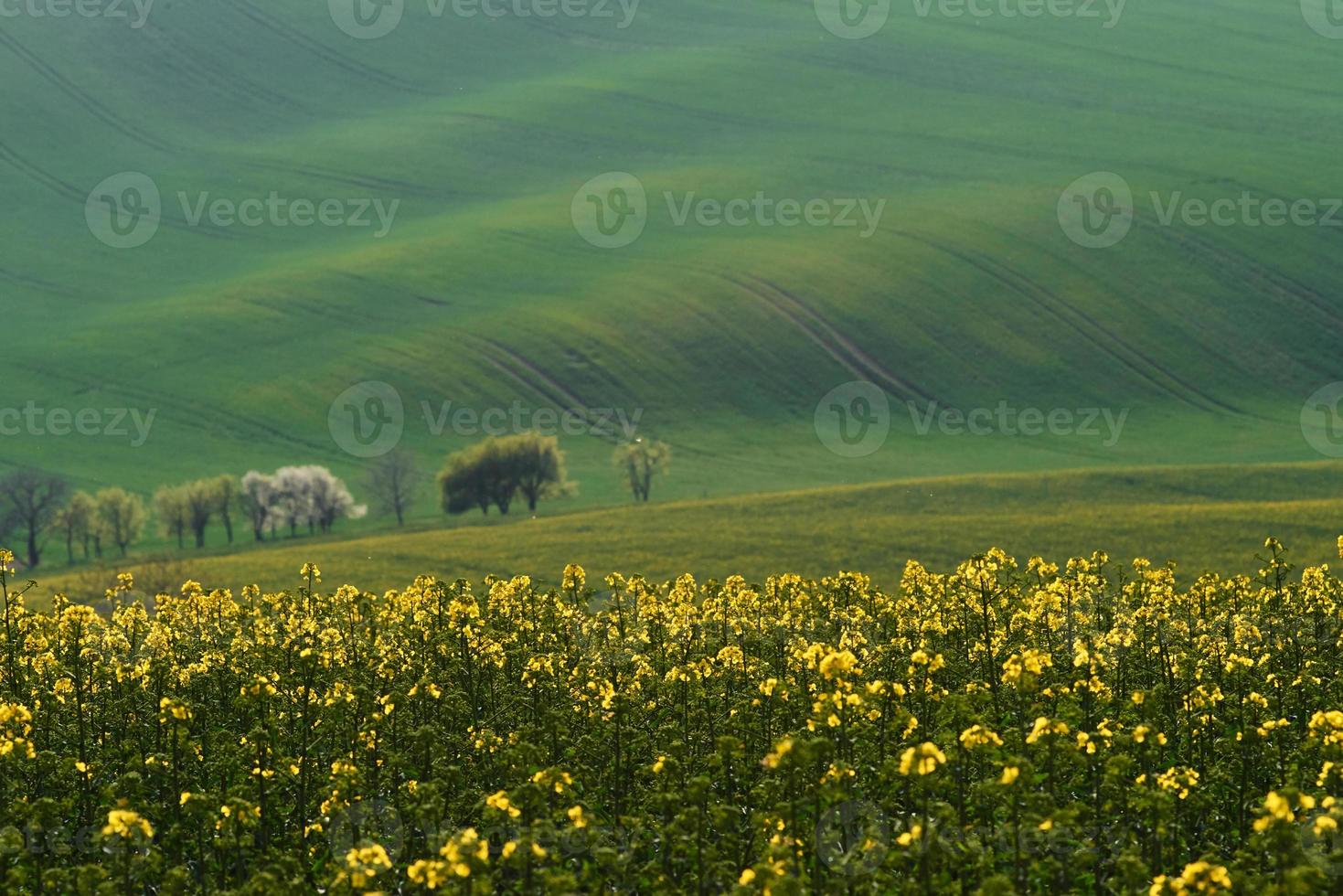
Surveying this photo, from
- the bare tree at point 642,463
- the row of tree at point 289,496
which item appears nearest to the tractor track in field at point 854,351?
the row of tree at point 289,496

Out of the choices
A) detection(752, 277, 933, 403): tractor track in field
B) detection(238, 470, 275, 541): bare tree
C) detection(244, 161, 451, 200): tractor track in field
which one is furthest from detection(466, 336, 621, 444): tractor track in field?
detection(244, 161, 451, 200): tractor track in field

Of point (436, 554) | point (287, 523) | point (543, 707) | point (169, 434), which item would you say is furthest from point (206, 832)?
point (169, 434)

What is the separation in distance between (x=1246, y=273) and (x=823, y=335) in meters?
42.5

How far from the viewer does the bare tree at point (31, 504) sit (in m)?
111

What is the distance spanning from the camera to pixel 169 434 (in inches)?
5157

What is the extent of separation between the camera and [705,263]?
5984 inches

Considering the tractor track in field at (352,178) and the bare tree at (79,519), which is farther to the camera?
the tractor track in field at (352,178)

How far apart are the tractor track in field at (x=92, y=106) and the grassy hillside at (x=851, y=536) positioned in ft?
410

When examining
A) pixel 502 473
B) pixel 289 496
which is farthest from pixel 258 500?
pixel 502 473

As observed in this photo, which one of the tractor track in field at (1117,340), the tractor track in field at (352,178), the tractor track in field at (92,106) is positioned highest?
the tractor track in field at (92,106)

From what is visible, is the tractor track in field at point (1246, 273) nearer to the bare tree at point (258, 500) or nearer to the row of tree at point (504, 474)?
the row of tree at point (504, 474)

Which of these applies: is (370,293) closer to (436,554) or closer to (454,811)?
(436,554)

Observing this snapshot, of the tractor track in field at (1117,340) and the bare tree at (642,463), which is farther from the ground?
the tractor track in field at (1117,340)

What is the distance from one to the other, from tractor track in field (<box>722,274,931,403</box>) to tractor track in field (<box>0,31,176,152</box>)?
86.8m
